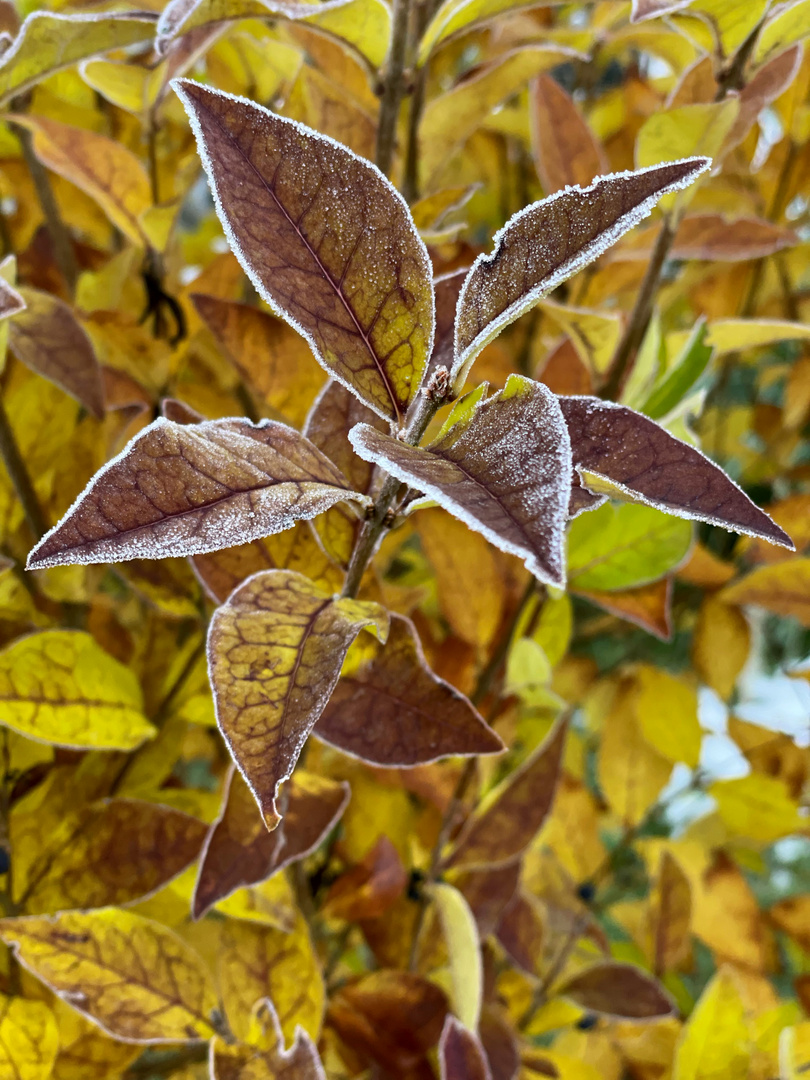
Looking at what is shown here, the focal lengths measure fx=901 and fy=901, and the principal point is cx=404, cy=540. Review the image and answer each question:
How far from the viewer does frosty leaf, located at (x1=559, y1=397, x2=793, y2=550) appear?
0.21 metres

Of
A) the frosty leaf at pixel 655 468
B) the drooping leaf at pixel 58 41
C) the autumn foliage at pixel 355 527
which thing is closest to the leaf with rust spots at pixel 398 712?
the autumn foliage at pixel 355 527

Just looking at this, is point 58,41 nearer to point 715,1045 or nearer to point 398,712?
point 398,712

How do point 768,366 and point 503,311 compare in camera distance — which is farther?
point 768,366

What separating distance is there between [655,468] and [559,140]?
348 millimetres

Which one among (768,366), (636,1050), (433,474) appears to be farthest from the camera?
(768,366)

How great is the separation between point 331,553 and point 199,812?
0.20 m

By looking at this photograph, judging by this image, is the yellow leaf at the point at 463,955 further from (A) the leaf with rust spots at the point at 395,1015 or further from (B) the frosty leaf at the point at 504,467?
(B) the frosty leaf at the point at 504,467

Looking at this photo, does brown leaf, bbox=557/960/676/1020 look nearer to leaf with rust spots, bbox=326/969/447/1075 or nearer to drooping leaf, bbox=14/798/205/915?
leaf with rust spots, bbox=326/969/447/1075

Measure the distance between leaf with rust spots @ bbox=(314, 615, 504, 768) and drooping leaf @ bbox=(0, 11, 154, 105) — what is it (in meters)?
0.24

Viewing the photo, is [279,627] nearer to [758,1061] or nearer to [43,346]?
[43,346]

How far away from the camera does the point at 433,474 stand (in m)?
0.19

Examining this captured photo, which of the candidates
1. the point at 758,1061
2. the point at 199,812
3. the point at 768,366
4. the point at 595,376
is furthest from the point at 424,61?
the point at 768,366

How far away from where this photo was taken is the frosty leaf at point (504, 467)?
17cm

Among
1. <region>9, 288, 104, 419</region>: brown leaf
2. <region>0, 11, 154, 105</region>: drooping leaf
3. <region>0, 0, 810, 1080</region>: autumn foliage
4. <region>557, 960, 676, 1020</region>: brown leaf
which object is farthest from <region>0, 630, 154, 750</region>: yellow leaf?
<region>557, 960, 676, 1020</region>: brown leaf
